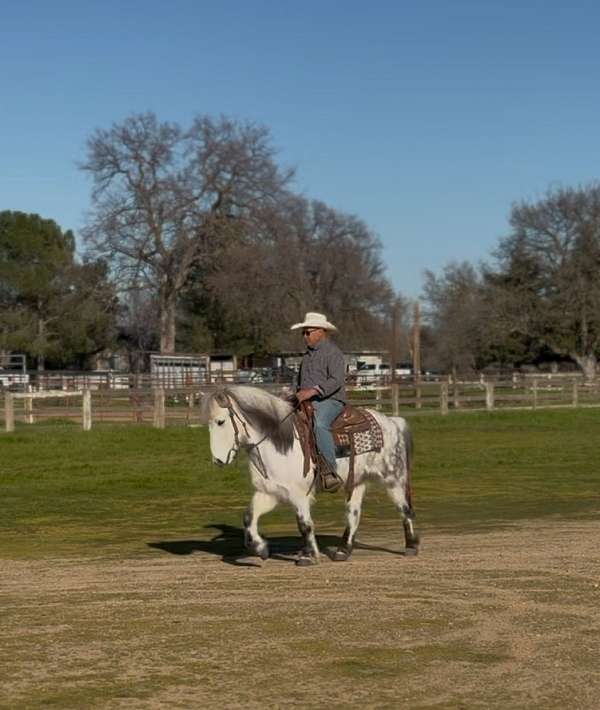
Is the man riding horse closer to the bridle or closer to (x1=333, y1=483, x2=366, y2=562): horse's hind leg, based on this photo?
(x1=333, y1=483, x2=366, y2=562): horse's hind leg

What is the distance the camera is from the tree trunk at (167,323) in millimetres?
68000

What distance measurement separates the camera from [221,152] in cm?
6725

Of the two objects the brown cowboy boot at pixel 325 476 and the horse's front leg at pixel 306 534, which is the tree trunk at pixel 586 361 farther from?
the horse's front leg at pixel 306 534

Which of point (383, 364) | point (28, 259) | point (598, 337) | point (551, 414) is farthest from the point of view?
point (383, 364)

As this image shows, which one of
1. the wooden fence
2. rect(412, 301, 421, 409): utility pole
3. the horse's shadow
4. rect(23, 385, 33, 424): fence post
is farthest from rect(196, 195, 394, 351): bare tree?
the horse's shadow

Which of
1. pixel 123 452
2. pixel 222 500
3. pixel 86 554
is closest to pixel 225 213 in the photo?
pixel 123 452

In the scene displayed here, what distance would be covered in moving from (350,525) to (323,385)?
142cm

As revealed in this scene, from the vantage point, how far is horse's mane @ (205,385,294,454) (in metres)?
11.9

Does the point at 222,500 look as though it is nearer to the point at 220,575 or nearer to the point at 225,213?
the point at 220,575

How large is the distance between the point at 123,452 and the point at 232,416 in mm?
16495

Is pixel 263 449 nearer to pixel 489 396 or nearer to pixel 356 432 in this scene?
pixel 356 432

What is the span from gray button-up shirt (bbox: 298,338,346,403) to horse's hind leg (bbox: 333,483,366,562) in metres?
1.11

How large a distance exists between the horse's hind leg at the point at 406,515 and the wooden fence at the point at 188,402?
16.1 m

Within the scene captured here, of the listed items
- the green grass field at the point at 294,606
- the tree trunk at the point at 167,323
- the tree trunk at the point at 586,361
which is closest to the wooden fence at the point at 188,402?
the green grass field at the point at 294,606
